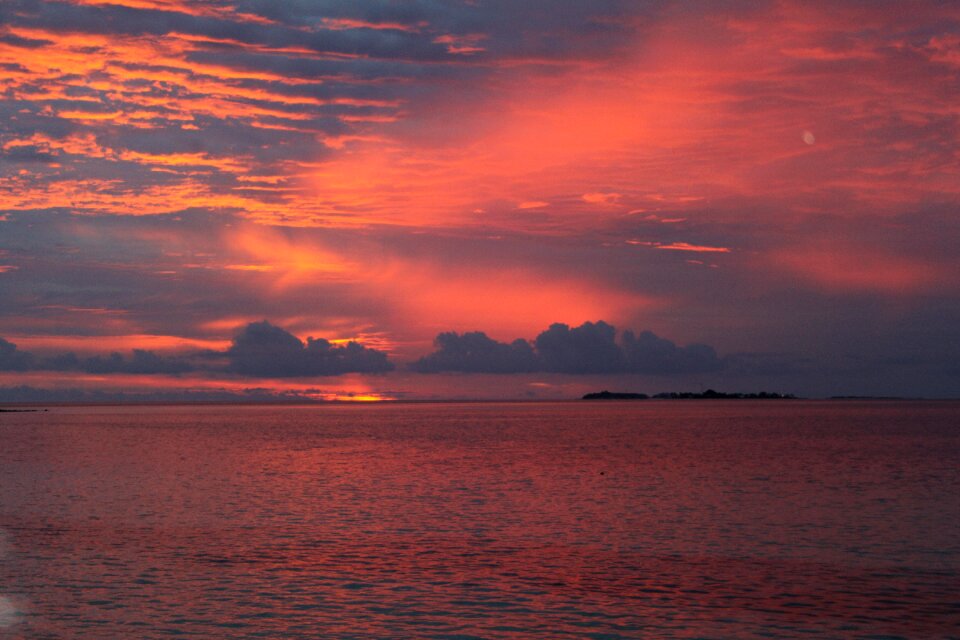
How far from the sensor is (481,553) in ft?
116

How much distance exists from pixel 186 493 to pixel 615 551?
3008 centimetres

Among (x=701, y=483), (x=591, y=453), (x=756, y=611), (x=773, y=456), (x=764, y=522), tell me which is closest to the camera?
(x=756, y=611)

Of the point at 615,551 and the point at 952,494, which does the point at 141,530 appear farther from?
the point at 952,494

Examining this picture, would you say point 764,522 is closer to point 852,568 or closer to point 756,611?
point 852,568

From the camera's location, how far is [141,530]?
40.9m

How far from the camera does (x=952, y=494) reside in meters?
54.9

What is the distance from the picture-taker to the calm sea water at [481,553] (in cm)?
2525

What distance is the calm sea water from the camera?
25250mm

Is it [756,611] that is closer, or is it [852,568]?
[756,611]

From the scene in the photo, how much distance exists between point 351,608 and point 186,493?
33.0 m

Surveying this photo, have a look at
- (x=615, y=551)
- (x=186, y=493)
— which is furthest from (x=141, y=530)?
(x=615, y=551)

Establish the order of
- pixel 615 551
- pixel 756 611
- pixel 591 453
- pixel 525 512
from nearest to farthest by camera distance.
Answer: pixel 756 611 → pixel 615 551 → pixel 525 512 → pixel 591 453

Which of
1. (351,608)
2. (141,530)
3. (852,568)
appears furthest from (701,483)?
(351,608)

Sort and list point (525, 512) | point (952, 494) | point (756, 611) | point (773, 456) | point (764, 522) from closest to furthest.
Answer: point (756, 611) → point (764, 522) → point (525, 512) → point (952, 494) → point (773, 456)
